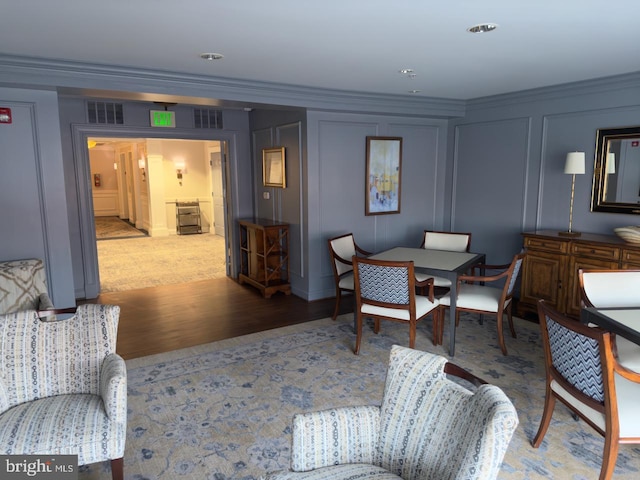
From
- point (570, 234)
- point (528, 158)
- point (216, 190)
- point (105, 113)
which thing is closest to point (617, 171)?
point (570, 234)

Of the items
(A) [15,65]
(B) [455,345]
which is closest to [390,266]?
(B) [455,345]

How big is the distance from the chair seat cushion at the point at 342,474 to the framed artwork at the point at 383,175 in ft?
13.8

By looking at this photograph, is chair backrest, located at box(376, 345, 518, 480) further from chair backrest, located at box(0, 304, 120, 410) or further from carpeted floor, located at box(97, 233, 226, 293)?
carpeted floor, located at box(97, 233, 226, 293)

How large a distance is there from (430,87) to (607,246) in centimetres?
235

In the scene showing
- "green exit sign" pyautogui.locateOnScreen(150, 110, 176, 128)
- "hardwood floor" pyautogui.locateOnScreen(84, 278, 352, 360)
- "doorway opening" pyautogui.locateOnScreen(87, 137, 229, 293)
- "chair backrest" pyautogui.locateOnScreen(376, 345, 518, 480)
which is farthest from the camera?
"doorway opening" pyautogui.locateOnScreen(87, 137, 229, 293)

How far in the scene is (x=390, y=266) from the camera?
3590mm

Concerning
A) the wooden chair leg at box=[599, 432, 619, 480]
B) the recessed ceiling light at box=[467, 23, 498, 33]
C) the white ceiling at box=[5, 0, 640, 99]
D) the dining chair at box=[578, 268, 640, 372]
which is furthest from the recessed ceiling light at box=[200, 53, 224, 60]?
the wooden chair leg at box=[599, 432, 619, 480]

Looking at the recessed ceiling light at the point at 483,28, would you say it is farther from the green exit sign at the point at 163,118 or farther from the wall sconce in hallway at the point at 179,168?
the wall sconce in hallway at the point at 179,168

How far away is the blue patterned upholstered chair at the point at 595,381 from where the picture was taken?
2.06 m

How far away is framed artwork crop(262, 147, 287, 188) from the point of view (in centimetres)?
571

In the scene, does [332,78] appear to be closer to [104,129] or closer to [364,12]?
[364,12]

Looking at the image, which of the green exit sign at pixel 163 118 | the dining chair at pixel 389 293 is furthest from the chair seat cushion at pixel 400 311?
the green exit sign at pixel 163 118

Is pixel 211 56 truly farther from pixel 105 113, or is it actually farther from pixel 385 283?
pixel 105 113

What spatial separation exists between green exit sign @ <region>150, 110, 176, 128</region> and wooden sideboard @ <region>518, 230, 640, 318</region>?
15.1 ft
